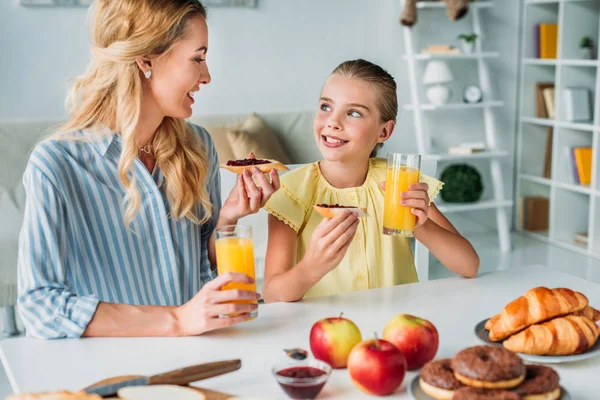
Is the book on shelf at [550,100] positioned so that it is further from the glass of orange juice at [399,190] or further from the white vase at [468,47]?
the glass of orange juice at [399,190]

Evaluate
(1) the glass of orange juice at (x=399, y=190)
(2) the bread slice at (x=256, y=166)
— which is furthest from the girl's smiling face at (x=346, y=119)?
(1) the glass of orange juice at (x=399, y=190)

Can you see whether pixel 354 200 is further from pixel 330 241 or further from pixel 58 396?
pixel 58 396

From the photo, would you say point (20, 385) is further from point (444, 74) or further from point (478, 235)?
point (478, 235)

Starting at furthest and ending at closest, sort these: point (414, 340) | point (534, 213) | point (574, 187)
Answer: point (534, 213), point (574, 187), point (414, 340)

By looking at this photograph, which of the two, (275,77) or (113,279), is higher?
(275,77)

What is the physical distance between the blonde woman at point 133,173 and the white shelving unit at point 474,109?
3.36 metres

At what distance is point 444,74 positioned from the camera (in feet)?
16.4

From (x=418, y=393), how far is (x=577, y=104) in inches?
179

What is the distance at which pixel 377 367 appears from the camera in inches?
43.4

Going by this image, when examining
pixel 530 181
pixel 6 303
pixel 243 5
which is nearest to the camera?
pixel 6 303

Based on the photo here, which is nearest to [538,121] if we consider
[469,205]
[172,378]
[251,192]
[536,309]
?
[469,205]

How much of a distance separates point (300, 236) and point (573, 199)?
3.98m

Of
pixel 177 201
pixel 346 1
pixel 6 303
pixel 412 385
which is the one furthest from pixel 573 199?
pixel 412 385

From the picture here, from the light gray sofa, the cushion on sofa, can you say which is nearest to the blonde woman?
the light gray sofa
